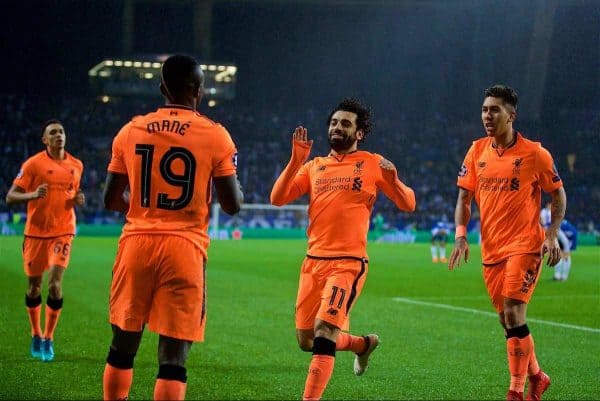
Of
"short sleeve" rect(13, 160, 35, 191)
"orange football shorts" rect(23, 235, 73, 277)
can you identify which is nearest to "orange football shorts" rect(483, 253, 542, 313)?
"orange football shorts" rect(23, 235, 73, 277)

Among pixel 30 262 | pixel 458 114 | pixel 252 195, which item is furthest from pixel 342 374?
pixel 458 114

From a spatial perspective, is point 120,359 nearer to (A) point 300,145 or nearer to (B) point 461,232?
(A) point 300,145

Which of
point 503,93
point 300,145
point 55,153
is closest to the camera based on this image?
point 300,145

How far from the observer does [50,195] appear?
Result: 1018cm

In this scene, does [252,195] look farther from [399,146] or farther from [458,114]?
[458,114]

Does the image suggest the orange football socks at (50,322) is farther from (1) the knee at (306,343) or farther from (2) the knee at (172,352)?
(2) the knee at (172,352)

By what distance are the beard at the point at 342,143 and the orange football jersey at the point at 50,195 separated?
3791 millimetres

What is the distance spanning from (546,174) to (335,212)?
5.87ft

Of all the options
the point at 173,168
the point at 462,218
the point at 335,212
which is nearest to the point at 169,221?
the point at 173,168

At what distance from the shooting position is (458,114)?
6028cm

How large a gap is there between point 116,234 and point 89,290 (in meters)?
31.5

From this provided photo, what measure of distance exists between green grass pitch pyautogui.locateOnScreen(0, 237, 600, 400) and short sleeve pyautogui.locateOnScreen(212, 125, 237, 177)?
124 inches

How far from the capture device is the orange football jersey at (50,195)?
399 inches

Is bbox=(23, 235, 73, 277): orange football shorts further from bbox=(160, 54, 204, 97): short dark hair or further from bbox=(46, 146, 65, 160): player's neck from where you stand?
bbox=(160, 54, 204, 97): short dark hair
